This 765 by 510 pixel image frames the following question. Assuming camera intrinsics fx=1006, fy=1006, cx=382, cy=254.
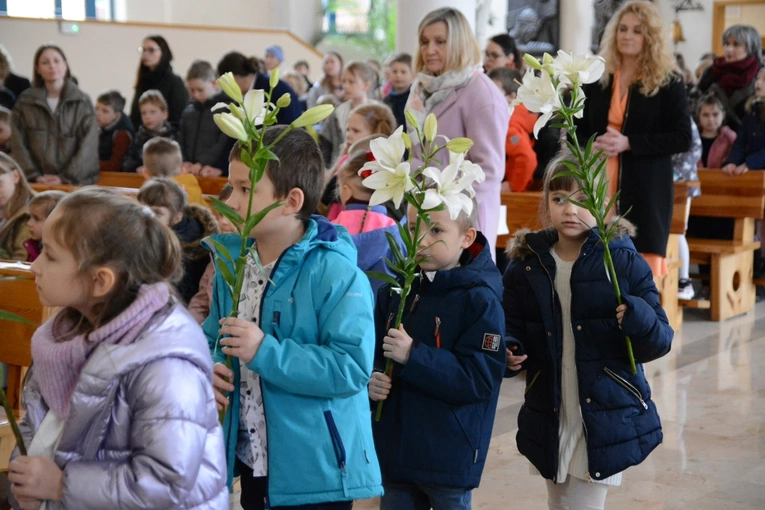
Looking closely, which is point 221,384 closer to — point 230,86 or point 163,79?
point 230,86

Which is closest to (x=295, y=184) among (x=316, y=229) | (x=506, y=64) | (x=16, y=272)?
(x=316, y=229)

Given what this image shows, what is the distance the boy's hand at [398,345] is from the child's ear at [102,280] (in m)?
0.86

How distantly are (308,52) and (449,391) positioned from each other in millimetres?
13883

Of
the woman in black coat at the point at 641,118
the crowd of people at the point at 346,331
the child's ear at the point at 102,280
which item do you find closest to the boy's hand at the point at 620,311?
the crowd of people at the point at 346,331

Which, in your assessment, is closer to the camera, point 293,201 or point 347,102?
point 293,201

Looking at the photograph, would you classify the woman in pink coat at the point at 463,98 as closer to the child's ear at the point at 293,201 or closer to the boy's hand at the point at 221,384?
the child's ear at the point at 293,201

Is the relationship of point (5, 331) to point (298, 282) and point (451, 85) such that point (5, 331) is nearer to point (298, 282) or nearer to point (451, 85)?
point (298, 282)

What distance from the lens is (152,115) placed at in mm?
7645

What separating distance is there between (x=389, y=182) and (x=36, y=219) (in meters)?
2.64

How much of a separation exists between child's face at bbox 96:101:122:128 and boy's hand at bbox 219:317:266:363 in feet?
21.8

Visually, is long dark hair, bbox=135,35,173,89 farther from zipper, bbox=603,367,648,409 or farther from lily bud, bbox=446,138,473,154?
lily bud, bbox=446,138,473,154

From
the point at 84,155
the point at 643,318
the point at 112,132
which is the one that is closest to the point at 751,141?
the point at 84,155

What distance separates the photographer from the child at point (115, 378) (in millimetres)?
1600

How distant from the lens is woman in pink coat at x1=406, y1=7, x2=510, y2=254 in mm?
4215
